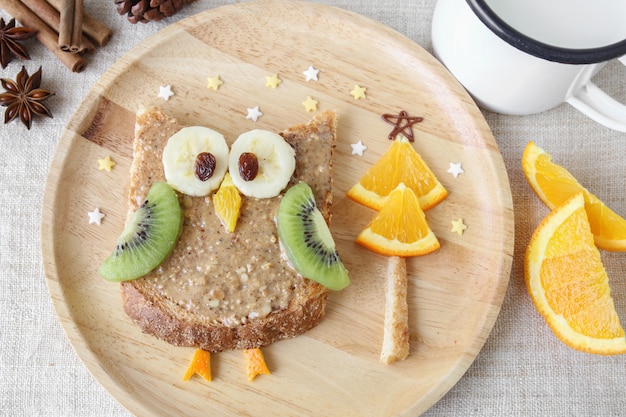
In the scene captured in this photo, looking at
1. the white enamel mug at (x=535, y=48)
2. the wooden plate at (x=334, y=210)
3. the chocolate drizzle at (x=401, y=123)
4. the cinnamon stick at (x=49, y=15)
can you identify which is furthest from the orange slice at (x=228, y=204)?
the white enamel mug at (x=535, y=48)

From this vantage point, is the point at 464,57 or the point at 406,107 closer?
the point at 464,57

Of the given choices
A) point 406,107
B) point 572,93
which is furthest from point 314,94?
point 572,93

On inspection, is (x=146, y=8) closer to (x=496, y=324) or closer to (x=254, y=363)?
(x=254, y=363)

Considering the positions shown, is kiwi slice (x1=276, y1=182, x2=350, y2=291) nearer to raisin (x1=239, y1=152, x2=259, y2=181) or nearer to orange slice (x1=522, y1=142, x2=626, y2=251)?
raisin (x1=239, y1=152, x2=259, y2=181)

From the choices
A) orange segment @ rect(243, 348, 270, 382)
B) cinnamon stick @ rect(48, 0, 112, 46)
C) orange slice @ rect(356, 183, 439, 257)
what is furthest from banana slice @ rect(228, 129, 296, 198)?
cinnamon stick @ rect(48, 0, 112, 46)

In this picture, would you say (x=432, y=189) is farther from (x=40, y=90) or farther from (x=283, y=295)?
(x=40, y=90)

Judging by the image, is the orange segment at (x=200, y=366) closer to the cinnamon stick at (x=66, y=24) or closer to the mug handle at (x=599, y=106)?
the cinnamon stick at (x=66, y=24)
